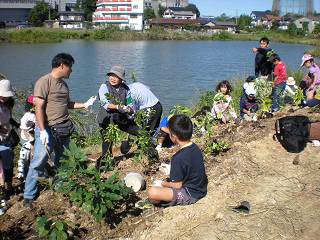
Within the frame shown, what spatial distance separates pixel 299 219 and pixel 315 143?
1995 mm

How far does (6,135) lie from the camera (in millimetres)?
3713

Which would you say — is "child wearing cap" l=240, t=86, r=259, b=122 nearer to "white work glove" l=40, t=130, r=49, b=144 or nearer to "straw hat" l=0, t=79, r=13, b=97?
"white work glove" l=40, t=130, r=49, b=144

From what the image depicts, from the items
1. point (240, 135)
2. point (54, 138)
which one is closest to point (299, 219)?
point (240, 135)

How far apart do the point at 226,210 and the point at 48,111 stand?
208cm

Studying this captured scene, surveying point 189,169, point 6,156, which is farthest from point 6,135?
point 189,169

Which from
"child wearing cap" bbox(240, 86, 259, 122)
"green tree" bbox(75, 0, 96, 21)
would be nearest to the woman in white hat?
"child wearing cap" bbox(240, 86, 259, 122)

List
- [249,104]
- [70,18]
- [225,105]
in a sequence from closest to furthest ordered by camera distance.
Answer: [225,105]
[249,104]
[70,18]

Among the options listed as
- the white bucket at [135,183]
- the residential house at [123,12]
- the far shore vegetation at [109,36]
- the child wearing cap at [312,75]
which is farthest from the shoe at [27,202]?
the residential house at [123,12]

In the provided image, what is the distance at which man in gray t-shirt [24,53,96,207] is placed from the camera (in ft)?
10.6

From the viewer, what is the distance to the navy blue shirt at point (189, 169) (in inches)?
116

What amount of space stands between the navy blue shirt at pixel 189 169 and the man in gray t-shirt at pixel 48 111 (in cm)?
132

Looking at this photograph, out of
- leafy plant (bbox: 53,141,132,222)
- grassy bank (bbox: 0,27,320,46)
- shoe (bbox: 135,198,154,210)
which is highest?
grassy bank (bbox: 0,27,320,46)

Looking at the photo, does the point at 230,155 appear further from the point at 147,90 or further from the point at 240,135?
the point at 147,90

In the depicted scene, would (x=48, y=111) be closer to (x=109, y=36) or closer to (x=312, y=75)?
(x=312, y=75)
